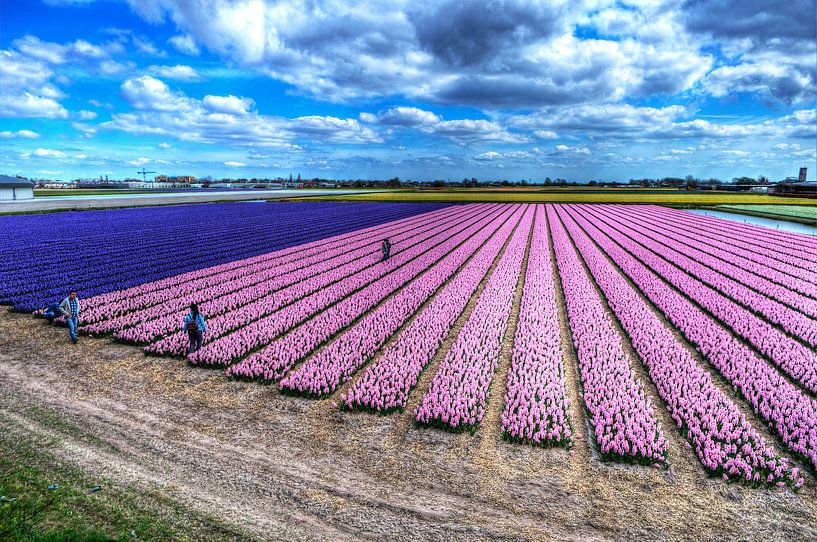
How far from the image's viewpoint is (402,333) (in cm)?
1397

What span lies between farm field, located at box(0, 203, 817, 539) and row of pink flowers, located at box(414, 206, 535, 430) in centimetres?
7

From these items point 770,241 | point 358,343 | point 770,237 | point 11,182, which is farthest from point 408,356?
point 11,182

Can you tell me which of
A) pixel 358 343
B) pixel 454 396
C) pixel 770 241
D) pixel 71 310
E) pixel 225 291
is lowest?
pixel 454 396

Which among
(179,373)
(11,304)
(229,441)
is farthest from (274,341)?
(11,304)

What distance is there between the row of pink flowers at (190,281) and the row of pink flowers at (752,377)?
64.1ft

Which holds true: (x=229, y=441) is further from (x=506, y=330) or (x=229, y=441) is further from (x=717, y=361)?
(x=717, y=361)

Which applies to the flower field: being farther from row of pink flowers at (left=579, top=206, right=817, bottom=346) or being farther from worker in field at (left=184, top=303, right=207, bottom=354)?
worker in field at (left=184, top=303, right=207, bottom=354)

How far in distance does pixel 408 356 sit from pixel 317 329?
3881 mm

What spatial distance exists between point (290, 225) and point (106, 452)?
4176cm

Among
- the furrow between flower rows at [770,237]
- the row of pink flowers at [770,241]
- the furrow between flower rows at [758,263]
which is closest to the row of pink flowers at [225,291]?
the furrow between flower rows at [758,263]

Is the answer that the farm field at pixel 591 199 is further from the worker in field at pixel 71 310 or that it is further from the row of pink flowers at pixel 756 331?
the worker in field at pixel 71 310

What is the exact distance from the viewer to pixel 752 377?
1065cm

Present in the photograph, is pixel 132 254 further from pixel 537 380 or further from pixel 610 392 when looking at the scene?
pixel 610 392

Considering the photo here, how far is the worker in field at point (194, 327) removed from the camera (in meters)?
12.1
